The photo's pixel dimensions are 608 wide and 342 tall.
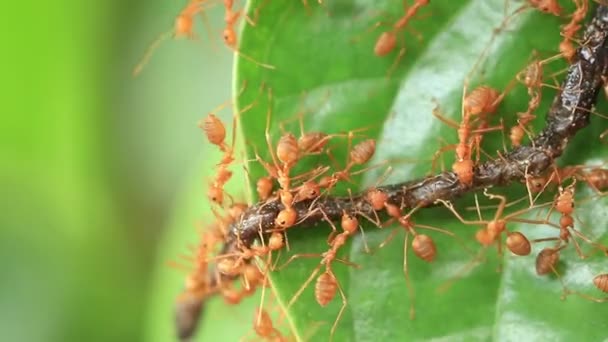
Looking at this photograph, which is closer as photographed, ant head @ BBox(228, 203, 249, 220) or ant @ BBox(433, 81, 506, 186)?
ant @ BBox(433, 81, 506, 186)

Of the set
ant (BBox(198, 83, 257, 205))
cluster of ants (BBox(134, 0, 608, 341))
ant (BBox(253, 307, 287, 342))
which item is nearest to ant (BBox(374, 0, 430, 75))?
cluster of ants (BBox(134, 0, 608, 341))

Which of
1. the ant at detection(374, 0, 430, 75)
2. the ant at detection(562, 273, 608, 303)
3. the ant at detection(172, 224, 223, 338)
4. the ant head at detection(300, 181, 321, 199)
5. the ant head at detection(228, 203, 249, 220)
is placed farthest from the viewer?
the ant at detection(172, 224, 223, 338)

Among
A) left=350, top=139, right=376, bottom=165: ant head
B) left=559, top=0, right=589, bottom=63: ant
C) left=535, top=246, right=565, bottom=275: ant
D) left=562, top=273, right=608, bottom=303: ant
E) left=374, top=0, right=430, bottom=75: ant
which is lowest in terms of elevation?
left=562, top=273, right=608, bottom=303: ant

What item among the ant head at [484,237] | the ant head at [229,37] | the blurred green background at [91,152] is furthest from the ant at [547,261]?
the blurred green background at [91,152]

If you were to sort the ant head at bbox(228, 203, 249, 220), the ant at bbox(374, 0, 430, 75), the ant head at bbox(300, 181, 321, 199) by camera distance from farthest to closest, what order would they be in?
the ant head at bbox(228, 203, 249, 220), the ant head at bbox(300, 181, 321, 199), the ant at bbox(374, 0, 430, 75)

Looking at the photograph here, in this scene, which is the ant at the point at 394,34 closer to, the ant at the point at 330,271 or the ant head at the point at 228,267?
the ant at the point at 330,271

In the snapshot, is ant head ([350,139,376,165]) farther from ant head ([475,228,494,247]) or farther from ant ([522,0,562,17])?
ant ([522,0,562,17])

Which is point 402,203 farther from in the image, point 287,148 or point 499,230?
point 287,148
